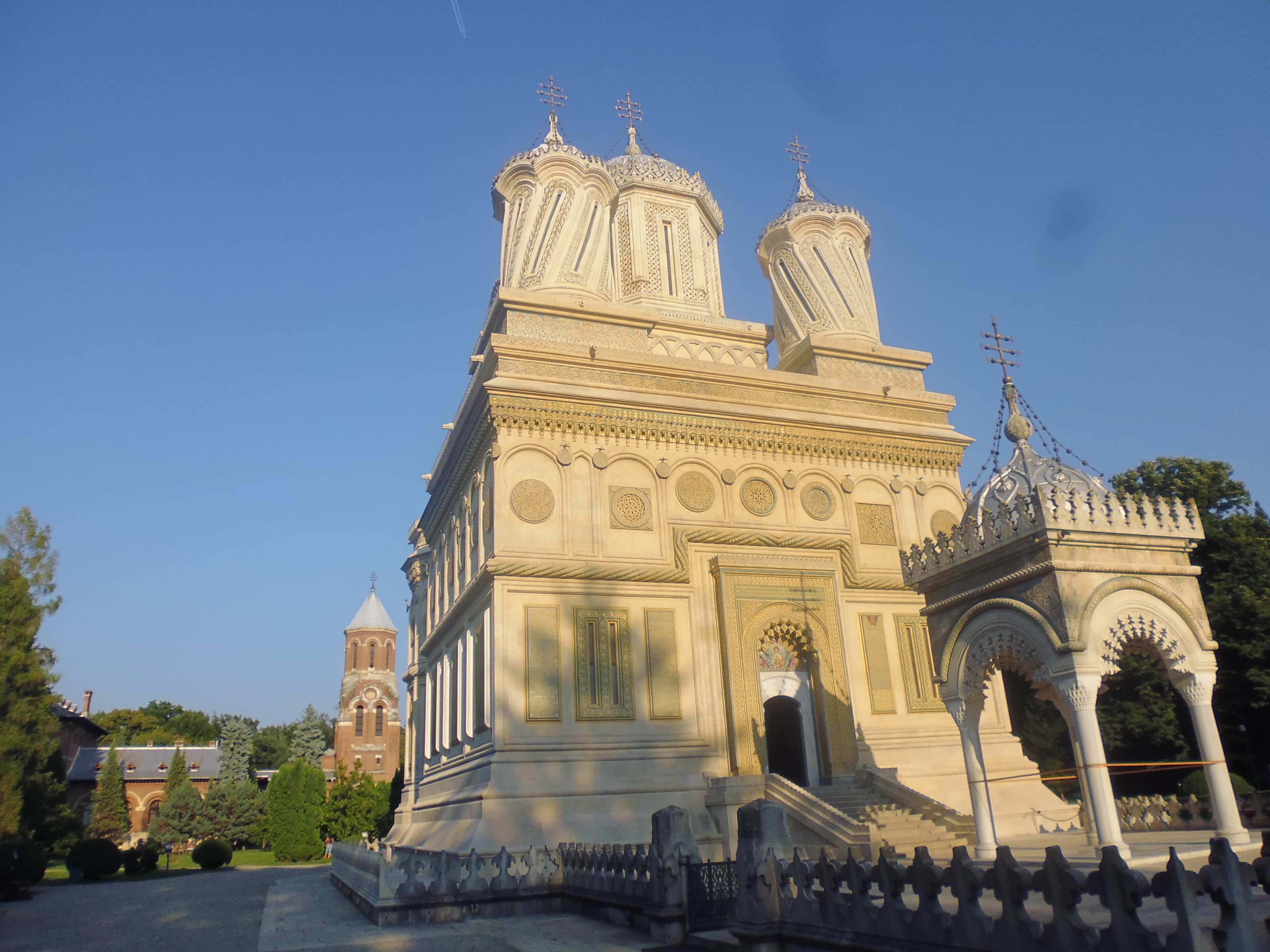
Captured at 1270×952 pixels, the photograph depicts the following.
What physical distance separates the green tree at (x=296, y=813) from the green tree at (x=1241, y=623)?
28.9 metres

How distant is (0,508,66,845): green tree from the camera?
65.1 ft

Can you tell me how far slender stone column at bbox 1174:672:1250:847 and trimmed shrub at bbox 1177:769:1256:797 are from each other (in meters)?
6.36

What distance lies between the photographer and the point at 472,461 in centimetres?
1712

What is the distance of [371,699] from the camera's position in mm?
45531

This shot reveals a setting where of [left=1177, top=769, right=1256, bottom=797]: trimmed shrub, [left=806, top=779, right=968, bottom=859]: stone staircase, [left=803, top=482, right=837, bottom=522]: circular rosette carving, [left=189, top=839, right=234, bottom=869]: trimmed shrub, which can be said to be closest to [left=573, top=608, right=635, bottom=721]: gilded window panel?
[left=806, top=779, right=968, bottom=859]: stone staircase

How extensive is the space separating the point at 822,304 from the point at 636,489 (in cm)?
770

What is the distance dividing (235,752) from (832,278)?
4233cm

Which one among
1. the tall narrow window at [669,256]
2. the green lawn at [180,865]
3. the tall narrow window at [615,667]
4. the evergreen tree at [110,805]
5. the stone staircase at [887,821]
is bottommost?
the green lawn at [180,865]

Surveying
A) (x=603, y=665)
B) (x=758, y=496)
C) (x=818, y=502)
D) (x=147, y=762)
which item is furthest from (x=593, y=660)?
(x=147, y=762)

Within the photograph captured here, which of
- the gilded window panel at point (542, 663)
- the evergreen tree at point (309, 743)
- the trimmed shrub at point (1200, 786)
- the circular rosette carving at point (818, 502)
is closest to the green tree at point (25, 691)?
the gilded window panel at point (542, 663)

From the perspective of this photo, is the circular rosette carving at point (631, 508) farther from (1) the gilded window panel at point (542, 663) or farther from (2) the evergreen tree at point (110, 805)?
(2) the evergreen tree at point (110, 805)

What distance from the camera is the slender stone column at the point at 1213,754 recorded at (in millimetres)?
8258

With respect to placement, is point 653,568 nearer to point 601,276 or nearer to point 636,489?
point 636,489

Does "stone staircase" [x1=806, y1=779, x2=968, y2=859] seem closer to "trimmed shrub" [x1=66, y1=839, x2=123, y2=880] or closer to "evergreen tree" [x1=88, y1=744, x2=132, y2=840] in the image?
"trimmed shrub" [x1=66, y1=839, x2=123, y2=880]
